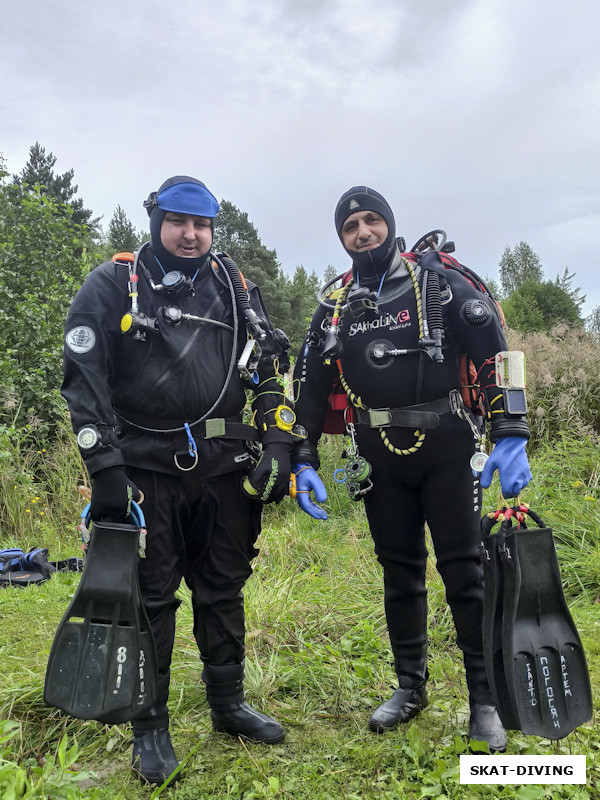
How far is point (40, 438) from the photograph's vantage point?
670cm

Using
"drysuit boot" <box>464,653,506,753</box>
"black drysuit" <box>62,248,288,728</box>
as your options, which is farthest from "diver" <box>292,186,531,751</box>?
"black drysuit" <box>62,248,288,728</box>

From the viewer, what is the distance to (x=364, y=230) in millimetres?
2588

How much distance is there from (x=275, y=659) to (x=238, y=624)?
591 millimetres

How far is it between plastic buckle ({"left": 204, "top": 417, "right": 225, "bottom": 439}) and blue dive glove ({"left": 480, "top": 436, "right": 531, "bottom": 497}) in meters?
1.04

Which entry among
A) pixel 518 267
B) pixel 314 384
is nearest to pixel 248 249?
pixel 518 267

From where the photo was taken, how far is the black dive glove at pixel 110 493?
2098 millimetres

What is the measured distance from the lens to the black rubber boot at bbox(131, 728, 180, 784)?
223cm

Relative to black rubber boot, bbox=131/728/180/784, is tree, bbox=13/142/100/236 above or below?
above

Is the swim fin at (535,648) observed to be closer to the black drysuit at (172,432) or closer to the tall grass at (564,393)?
the black drysuit at (172,432)

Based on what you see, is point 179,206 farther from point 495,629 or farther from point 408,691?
point 408,691

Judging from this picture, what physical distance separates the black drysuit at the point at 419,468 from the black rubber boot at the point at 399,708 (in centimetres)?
4

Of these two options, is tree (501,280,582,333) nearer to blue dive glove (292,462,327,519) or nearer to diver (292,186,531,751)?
diver (292,186,531,751)

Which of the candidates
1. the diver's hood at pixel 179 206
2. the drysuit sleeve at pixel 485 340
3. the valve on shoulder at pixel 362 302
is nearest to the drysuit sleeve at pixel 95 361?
the diver's hood at pixel 179 206

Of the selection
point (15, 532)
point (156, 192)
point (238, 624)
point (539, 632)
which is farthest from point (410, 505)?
point (15, 532)
